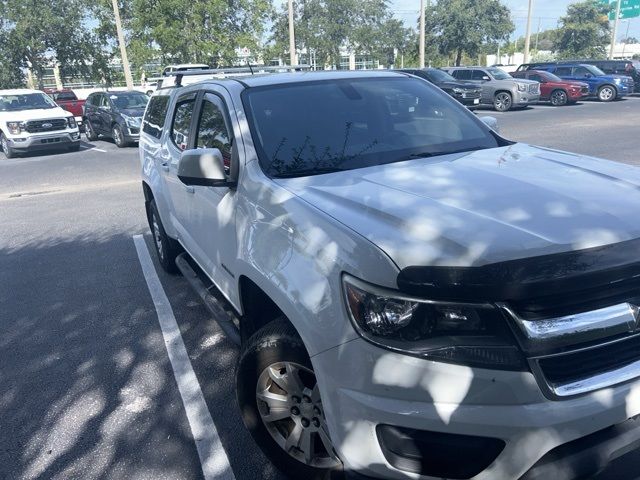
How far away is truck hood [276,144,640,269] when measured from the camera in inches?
77.4

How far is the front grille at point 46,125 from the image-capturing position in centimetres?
1580

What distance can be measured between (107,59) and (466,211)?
Answer: 1730 inches

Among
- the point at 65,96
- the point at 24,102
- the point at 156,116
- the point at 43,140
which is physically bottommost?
the point at 43,140

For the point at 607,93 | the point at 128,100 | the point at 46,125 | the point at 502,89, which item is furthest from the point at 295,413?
the point at 607,93

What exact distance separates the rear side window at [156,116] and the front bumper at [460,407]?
154 inches

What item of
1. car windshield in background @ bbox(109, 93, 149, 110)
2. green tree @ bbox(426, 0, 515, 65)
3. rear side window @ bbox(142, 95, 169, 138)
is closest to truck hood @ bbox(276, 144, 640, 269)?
rear side window @ bbox(142, 95, 169, 138)

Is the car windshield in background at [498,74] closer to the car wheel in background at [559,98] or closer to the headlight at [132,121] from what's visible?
the car wheel in background at [559,98]

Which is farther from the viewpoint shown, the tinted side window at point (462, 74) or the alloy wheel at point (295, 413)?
the tinted side window at point (462, 74)

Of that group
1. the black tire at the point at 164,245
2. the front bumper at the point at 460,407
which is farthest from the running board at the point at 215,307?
the front bumper at the point at 460,407

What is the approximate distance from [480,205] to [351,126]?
1343 mm

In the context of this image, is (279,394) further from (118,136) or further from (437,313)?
(118,136)

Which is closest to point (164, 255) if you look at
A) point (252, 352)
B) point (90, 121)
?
point (252, 352)

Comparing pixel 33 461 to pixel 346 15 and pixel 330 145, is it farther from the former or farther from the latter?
pixel 346 15

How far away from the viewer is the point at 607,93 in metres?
25.4
